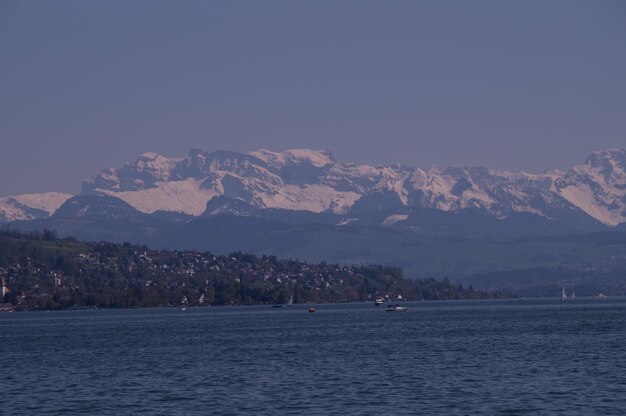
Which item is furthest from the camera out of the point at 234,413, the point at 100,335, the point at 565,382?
the point at 100,335

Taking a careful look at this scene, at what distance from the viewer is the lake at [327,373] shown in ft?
208

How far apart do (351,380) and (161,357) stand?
26.0 metres

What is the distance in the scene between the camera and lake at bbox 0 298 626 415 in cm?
6350

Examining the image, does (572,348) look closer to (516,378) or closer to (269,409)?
(516,378)

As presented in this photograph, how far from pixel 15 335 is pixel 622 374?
8717 centimetres

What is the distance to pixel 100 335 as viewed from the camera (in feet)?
451

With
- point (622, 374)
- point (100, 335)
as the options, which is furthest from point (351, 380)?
point (100, 335)

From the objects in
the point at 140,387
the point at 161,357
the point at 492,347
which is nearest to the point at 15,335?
the point at 161,357

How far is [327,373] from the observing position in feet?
257

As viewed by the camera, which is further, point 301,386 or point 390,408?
point 301,386

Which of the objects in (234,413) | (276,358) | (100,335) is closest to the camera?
(234,413)

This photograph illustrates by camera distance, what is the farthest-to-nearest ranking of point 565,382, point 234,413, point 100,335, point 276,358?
point 100,335
point 276,358
point 565,382
point 234,413

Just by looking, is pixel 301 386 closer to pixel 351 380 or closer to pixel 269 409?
pixel 351 380

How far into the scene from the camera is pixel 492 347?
320 ft
